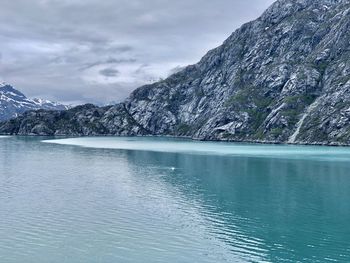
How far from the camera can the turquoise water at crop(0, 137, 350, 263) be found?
65375mm

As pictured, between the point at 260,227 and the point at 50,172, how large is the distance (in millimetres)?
101776

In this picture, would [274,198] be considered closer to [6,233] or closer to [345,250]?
[345,250]

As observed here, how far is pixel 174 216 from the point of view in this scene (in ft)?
291

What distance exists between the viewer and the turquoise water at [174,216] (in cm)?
6538

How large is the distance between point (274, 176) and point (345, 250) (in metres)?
86.6

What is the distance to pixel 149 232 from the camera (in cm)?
7581

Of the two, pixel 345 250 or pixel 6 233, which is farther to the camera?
pixel 6 233

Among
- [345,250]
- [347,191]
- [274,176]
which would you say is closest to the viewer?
[345,250]

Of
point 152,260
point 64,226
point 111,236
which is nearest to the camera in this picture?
point 152,260

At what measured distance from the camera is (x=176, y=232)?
7612 centimetres

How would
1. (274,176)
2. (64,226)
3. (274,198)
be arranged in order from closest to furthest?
(64,226)
(274,198)
(274,176)

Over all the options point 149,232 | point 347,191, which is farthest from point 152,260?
point 347,191

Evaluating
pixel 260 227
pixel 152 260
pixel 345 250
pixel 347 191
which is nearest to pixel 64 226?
pixel 152 260

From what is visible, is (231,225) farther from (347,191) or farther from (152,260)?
(347,191)
